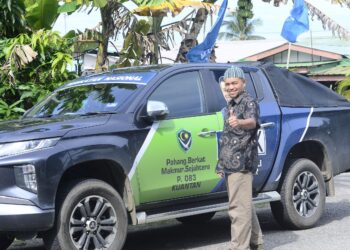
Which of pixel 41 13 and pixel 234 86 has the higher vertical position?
pixel 41 13

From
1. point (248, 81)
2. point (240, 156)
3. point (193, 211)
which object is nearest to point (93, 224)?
point (193, 211)

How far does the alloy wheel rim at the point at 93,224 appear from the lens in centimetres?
596

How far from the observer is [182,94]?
7.09 metres

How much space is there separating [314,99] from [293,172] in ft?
3.54

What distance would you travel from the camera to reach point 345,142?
848cm

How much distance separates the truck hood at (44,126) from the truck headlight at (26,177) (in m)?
0.26

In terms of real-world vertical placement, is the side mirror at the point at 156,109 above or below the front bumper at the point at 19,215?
above

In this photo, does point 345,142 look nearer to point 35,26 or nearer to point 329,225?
point 329,225

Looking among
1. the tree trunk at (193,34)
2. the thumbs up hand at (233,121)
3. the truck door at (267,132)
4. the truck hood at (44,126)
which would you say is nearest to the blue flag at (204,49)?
the tree trunk at (193,34)

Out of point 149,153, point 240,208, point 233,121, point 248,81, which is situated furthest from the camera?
point 248,81

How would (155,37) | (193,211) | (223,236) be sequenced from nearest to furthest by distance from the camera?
(193,211) < (223,236) < (155,37)

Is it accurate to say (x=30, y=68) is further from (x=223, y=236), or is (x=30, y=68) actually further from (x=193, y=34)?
(x=193, y=34)

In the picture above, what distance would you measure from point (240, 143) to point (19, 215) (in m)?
2.01

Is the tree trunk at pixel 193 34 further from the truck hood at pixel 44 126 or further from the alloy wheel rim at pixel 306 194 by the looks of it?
the truck hood at pixel 44 126
